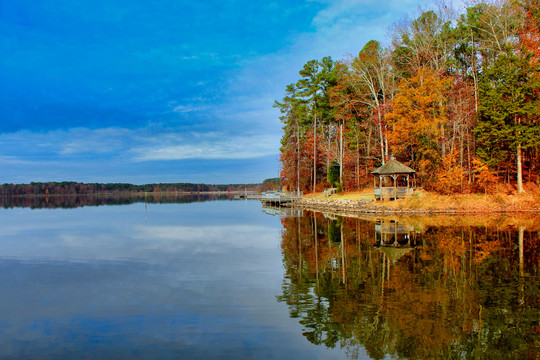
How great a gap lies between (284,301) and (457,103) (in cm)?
3273

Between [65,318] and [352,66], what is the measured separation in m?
35.6

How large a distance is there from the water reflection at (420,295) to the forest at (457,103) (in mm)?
14751

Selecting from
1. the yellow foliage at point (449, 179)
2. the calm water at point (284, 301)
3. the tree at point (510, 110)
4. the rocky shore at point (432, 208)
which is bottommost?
the calm water at point (284, 301)

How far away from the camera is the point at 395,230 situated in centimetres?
1862

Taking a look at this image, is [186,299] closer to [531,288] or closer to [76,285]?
[76,285]

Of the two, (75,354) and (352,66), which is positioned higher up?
(352,66)

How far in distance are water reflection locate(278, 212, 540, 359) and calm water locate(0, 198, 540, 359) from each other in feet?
0.10

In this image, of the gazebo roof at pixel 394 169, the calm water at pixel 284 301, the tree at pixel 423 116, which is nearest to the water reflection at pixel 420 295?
the calm water at pixel 284 301

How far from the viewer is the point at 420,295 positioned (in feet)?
26.2

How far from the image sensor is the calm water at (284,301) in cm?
→ 583

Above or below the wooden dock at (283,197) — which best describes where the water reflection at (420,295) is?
below

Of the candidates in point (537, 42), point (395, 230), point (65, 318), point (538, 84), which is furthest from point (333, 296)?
point (537, 42)

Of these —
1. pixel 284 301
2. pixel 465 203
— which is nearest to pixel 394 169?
pixel 465 203

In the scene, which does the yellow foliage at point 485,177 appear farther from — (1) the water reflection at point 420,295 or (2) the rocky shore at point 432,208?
(1) the water reflection at point 420,295
